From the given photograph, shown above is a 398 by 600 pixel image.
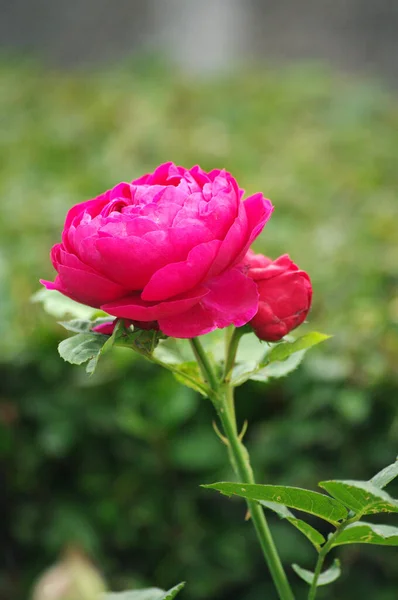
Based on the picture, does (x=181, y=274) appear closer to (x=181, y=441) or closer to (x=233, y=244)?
(x=233, y=244)

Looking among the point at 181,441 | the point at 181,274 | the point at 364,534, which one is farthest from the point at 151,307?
the point at 181,441

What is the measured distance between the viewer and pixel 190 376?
71cm

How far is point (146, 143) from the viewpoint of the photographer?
3.17 m

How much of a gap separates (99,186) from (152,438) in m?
1.31

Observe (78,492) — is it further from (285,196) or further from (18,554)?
(285,196)

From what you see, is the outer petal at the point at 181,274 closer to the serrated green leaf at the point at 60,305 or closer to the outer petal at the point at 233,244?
the outer petal at the point at 233,244

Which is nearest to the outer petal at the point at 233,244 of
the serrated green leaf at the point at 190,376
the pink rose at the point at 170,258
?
the pink rose at the point at 170,258

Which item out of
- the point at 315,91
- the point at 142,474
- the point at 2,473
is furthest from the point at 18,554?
the point at 315,91

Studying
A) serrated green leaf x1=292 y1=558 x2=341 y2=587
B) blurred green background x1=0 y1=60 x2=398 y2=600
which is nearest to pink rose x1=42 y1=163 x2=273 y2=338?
serrated green leaf x1=292 y1=558 x2=341 y2=587

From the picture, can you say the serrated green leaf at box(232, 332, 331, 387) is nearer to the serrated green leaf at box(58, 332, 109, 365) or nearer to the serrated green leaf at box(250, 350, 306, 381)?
the serrated green leaf at box(250, 350, 306, 381)

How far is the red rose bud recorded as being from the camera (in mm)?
671

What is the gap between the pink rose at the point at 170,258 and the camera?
0.59 m

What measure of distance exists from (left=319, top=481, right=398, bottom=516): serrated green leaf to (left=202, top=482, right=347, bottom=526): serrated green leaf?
13 mm

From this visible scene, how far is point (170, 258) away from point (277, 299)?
0.12 metres
